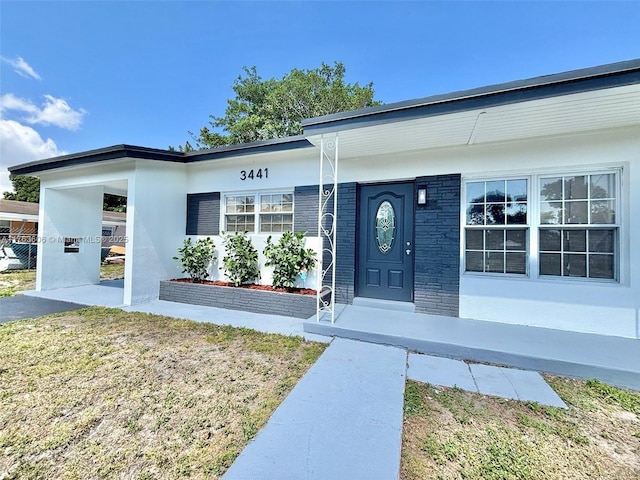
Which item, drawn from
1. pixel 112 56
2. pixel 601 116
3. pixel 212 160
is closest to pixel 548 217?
pixel 601 116

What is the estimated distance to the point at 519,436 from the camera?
2078 millimetres

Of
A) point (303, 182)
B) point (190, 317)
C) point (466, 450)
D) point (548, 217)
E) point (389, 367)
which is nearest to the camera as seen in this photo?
point (466, 450)

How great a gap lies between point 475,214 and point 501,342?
211 centimetres

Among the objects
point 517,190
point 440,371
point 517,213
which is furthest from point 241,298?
point 517,190

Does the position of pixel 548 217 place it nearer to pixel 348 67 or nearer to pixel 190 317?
pixel 190 317

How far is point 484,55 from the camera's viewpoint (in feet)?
27.8

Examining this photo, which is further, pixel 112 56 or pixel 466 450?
pixel 112 56

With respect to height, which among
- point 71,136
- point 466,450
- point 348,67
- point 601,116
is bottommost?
point 466,450

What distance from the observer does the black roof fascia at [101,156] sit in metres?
5.52

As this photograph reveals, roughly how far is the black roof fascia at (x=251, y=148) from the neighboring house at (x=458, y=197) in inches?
1.3

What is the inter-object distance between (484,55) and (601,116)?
670cm

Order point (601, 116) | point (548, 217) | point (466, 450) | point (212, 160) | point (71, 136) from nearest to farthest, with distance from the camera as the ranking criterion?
point (466, 450) → point (601, 116) → point (548, 217) → point (212, 160) → point (71, 136)

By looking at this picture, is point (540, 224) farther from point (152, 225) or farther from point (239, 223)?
point (152, 225)

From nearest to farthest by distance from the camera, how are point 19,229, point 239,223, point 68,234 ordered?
1. point 239,223
2. point 68,234
3. point 19,229
